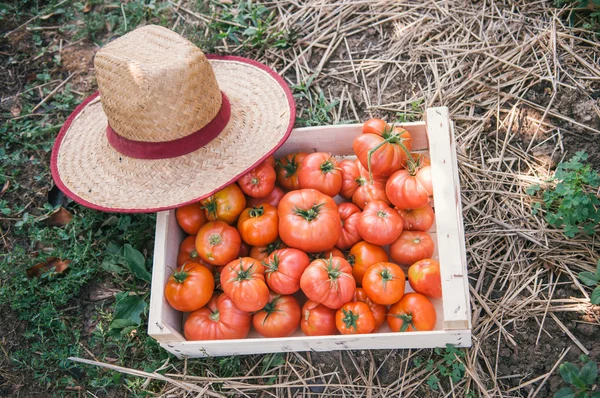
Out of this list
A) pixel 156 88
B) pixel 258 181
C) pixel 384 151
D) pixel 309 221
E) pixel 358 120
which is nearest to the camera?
pixel 156 88

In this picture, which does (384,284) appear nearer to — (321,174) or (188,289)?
(321,174)

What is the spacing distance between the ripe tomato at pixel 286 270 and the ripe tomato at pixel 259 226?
15cm

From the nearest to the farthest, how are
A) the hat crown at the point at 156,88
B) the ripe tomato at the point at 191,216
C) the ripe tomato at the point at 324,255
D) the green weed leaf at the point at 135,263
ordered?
the hat crown at the point at 156,88, the ripe tomato at the point at 324,255, the ripe tomato at the point at 191,216, the green weed leaf at the point at 135,263

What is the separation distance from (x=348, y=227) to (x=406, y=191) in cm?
36

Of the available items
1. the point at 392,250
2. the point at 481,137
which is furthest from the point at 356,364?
the point at 481,137

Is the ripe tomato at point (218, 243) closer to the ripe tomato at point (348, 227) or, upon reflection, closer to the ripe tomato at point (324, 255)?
the ripe tomato at point (324, 255)

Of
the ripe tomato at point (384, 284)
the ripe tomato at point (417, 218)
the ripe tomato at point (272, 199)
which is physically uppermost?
the ripe tomato at point (417, 218)

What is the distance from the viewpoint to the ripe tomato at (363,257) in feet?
8.43

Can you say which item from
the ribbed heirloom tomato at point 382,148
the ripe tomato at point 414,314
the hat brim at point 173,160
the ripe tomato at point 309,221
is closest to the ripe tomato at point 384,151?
the ribbed heirloom tomato at point 382,148

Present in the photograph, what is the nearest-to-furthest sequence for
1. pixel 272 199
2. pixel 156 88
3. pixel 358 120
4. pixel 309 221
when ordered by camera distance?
pixel 156 88, pixel 309 221, pixel 272 199, pixel 358 120

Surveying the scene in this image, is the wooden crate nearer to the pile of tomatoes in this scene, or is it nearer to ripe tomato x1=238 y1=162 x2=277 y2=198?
the pile of tomatoes

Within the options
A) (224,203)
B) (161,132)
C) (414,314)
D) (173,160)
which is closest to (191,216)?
(224,203)

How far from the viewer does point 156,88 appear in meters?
2.29

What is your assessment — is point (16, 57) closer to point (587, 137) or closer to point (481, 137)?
point (481, 137)
